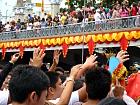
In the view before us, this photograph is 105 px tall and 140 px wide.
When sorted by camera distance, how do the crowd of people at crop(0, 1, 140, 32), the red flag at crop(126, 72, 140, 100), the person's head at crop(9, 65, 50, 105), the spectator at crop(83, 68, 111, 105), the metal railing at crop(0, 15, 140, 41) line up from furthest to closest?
the crowd of people at crop(0, 1, 140, 32) < the metal railing at crop(0, 15, 140, 41) < the red flag at crop(126, 72, 140, 100) < the spectator at crop(83, 68, 111, 105) < the person's head at crop(9, 65, 50, 105)

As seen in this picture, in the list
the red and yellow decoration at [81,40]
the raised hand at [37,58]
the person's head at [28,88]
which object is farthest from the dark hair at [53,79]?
the red and yellow decoration at [81,40]

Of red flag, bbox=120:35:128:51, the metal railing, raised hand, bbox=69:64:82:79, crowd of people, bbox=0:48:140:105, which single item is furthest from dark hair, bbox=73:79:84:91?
red flag, bbox=120:35:128:51

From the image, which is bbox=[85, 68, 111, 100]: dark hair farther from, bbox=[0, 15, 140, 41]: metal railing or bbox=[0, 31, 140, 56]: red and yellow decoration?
bbox=[0, 31, 140, 56]: red and yellow decoration

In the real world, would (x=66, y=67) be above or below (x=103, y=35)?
below

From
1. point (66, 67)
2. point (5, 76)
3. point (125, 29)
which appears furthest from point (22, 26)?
point (5, 76)

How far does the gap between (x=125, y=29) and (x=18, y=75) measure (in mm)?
16209

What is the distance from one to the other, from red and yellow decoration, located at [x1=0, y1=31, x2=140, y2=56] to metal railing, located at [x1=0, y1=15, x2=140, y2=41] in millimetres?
281

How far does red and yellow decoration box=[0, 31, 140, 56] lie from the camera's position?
1880 centimetres

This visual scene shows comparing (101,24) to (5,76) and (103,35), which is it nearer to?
(103,35)

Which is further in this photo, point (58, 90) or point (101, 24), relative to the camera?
point (101, 24)

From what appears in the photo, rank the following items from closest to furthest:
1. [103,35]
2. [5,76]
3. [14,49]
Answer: [5,76] < [103,35] < [14,49]

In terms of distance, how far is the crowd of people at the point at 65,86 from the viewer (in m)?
2.85

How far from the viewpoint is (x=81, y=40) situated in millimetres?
21484

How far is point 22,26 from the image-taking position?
91.0ft
